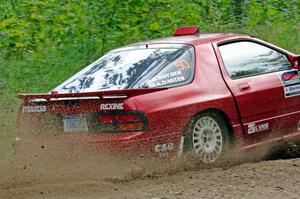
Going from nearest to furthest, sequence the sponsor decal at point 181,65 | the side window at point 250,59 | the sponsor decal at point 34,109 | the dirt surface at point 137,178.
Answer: the dirt surface at point 137,178 → the sponsor decal at point 34,109 → the sponsor decal at point 181,65 → the side window at point 250,59

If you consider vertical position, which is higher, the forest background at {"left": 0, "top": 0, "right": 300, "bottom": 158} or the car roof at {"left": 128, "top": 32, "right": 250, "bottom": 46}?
the car roof at {"left": 128, "top": 32, "right": 250, "bottom": 46}

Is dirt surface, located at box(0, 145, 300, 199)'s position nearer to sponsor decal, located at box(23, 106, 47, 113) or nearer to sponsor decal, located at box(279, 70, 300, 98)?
sponsor decal, located at box(23, 106, 47, 113)

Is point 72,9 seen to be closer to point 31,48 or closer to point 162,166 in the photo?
point 31,48

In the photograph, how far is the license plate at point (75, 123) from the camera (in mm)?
7297

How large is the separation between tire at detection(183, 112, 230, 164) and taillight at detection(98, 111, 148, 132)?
0.56 m

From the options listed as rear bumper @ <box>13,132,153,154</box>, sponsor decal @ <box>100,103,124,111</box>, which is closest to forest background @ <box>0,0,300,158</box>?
rear bumper @ <box>13,132,153,154</box>

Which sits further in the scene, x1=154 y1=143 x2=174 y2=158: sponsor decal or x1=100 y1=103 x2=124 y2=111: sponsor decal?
x1=154 y1=143 x2=174 y2=158: sponsor decal

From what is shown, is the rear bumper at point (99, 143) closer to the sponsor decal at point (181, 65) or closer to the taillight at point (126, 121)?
the taillight at point (126, 121)

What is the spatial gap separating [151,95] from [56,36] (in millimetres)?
6065

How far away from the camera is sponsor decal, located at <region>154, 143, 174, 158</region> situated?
Answer: 725 cm

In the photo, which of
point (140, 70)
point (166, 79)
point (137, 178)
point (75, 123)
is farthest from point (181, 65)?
point (137, 178)

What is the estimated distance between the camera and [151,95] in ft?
24.0

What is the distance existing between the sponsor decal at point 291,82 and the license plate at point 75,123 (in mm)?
2622

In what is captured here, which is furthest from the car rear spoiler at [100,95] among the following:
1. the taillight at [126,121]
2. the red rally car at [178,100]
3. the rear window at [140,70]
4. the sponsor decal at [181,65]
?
the sponsor decal at [181,65]
